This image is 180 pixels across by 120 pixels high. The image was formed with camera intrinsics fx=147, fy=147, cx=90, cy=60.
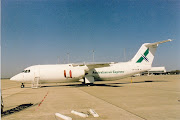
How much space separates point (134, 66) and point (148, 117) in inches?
710

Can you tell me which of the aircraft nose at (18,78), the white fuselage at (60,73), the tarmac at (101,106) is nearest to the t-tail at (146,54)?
the white fuselage at (60,73)

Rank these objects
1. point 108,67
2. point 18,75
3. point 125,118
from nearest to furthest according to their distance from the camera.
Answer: point 125,118 < point 18,75 < point 108,67

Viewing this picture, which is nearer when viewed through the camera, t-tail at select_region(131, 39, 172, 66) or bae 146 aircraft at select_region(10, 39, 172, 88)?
bae 146 aircraft at select_region(10, 39, 172, 88)

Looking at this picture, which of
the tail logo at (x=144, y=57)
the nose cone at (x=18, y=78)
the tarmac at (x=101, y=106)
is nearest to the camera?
the tarmac at (x=101, y=106)

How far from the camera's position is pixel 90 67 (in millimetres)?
20312

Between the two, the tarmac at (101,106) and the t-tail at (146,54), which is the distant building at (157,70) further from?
the tarmac at (101,106)

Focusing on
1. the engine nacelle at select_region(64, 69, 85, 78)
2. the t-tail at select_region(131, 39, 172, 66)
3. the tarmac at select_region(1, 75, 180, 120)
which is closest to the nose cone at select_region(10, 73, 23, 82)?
the engine nacelle at select_region(64, 69, 85, 78)

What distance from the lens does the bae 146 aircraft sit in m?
19.8

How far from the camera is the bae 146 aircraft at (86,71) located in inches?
781

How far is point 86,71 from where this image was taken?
20.5m

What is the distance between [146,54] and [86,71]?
986 centimetres

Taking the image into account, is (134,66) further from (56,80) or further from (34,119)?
(34,119)

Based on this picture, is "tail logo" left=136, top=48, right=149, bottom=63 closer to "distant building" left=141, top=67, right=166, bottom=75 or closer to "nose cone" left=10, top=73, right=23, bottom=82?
"nose cone" left=10, top=73, right=23, bottom=82

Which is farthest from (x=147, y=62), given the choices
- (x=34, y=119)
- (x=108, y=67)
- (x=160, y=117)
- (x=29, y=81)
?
(x=34, y=119)
